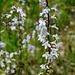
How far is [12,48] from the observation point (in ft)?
8.67

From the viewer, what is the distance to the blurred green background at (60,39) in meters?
2.70

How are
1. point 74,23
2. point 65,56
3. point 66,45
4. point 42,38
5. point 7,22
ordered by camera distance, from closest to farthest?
point 42,38 → point 7,22 → point 65,56 → point 66,45 → point 74,23

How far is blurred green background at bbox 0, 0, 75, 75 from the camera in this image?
2.70 meters

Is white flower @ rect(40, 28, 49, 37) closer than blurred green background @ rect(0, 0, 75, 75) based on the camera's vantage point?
Yes

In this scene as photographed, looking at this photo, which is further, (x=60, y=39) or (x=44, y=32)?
(x=60, y=39)

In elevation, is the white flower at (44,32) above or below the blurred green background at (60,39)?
below

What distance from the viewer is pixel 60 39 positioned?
331 centimetres

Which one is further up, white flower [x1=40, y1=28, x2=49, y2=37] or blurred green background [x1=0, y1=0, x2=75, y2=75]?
blurred green background [x1=0, y1=0, x2=75, y2=75]

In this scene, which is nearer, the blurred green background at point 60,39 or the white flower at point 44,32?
the white flower at point 44,32

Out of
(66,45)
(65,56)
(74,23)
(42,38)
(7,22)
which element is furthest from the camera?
(74,23)

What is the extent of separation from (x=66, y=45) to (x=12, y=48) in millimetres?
1218

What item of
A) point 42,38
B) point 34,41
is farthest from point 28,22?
point 42,38

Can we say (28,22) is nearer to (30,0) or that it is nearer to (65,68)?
(30,0)

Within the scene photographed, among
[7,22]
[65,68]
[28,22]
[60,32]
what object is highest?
[28,22]
